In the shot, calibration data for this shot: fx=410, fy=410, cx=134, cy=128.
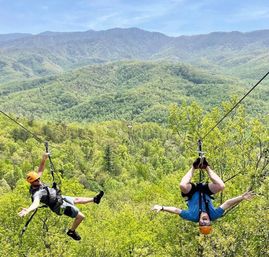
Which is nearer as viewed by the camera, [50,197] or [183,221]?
[50,197]

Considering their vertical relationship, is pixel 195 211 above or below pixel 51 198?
below

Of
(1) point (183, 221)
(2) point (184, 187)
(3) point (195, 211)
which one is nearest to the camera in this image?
(2) point (184, 187)

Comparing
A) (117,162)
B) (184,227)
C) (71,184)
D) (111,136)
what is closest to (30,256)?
(71,184)

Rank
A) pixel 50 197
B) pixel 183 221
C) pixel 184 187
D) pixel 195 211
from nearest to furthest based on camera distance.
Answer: pixel 184 187 → pixel 195 211 → pixel 50 197 → pixel 183 221

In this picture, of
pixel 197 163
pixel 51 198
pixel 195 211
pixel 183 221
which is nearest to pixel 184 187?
pixel 197 163

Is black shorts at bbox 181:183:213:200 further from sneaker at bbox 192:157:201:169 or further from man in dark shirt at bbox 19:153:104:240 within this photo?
man in dark shirt at bbox 19:153:104:240

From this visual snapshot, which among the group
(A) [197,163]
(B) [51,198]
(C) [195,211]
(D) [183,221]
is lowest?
(D) [183,221]

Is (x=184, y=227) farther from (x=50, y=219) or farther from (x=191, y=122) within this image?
(x=50, y=219)

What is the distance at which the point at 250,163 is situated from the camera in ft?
79.0

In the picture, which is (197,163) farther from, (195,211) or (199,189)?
(195,211)

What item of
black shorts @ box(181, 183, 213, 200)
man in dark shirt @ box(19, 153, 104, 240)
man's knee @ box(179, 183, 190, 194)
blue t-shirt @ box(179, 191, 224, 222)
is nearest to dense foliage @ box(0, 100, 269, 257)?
blue t-shirt @ box(179, 191, 224, 222)

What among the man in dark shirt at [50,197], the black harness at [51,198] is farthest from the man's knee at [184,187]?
the black harness at [51,198]

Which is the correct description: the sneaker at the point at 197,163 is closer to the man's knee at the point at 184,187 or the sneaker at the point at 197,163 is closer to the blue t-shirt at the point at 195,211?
the man's knee at the point at 184,187

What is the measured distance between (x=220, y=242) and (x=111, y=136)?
167 meters
